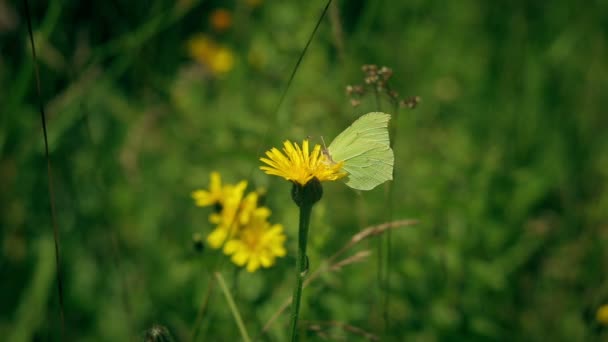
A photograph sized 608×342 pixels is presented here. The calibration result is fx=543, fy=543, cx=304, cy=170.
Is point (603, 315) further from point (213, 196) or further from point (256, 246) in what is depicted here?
point (213, 196)

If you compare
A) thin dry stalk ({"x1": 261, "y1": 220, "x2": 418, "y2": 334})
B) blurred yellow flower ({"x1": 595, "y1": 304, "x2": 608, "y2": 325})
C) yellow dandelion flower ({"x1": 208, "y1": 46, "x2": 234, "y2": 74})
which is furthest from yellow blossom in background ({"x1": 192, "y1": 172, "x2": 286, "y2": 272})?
yellow dandelion flower ({"x1": 208, "y1": 46, "x2": 234, "y2": 74})

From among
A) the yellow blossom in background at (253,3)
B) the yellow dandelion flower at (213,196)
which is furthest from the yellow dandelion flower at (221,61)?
the yellow dandelion flower at (213,196)

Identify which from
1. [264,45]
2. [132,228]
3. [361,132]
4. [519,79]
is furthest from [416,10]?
[361,132]

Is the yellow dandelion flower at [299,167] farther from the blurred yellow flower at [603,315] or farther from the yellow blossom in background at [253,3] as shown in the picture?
the yellow blossom in background at [253,3]

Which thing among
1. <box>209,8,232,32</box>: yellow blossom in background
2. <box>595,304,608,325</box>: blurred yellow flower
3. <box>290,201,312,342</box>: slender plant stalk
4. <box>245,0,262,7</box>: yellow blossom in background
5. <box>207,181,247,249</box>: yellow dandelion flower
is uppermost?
<box>245,0,262,7</box>: yellow blossom in background

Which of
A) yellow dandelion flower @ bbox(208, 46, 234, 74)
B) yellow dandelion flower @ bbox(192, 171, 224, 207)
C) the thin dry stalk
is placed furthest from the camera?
yellow dandelion flower @ bbox(208, 46, 234, 74)

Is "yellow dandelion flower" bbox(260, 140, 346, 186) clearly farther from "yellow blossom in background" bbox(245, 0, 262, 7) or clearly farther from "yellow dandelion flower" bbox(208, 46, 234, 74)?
"yellow blossom in background" bbox(245, 0, 262, 7)
